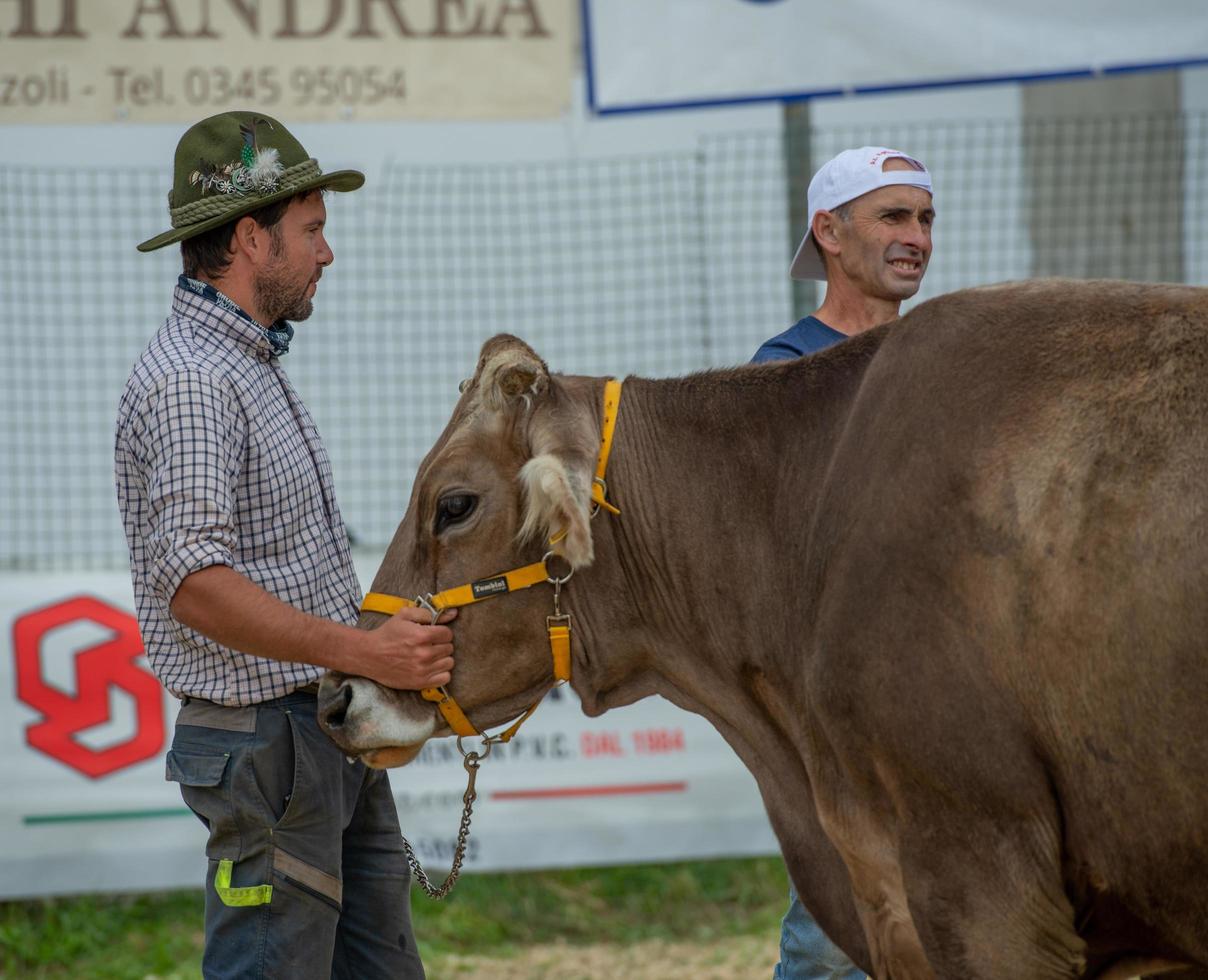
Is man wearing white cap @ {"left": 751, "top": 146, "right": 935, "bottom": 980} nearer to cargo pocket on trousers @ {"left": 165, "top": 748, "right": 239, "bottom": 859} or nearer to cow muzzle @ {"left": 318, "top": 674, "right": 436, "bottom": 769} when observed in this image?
cow muzzle @ {"left": 318, "top": 674, "right": 436, "bottom": 769}

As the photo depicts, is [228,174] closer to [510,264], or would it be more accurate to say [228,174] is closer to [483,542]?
[483,542]

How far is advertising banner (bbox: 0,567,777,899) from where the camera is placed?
6.37 meters

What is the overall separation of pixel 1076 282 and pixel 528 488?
1.16 m

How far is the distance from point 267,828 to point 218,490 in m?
0.75

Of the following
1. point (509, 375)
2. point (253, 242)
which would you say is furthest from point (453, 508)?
point (253, 242)

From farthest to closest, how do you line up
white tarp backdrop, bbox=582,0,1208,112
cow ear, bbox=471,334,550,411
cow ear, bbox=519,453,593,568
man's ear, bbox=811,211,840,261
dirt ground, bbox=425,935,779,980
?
white tarp backdrop, bbox=582,0,1208,112 < dirt ground, bbox=425,935,779,980 < man's ear, bbox=811,211,840,261 < cow ear, bbox=471,334,550,411 < cow ear, bbox=519,453,593,568

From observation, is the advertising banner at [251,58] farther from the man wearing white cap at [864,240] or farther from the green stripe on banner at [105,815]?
the man wearing white cap at [864,240]

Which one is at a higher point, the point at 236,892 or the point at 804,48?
the point at 804,48

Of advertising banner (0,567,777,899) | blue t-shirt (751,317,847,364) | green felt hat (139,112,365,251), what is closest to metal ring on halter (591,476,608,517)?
blue t-shirt (751,317,847,364)

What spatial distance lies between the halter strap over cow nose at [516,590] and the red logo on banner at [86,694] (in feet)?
10.8

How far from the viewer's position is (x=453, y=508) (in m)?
3.38

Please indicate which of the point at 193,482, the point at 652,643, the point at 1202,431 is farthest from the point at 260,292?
the point at 1202,431

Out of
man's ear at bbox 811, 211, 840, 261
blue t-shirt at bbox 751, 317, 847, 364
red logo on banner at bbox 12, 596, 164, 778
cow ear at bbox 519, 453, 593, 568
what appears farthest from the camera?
red logo on banner at bbox 12, 596, 164, 778

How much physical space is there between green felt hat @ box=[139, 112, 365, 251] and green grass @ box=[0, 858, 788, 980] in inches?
144
